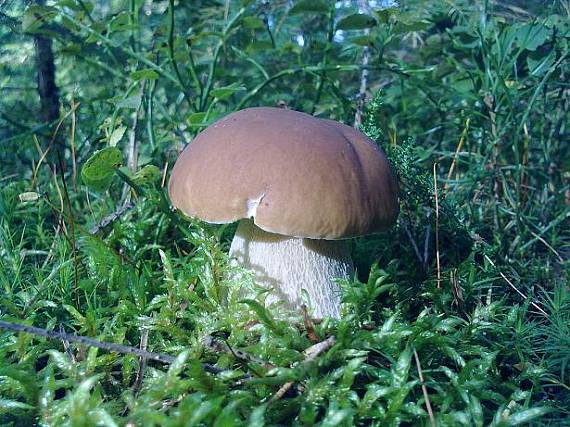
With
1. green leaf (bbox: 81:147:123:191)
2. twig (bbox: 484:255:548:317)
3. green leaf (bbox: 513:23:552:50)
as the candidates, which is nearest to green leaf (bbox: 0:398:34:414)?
green leaf (bbox: 81:147:123:191)

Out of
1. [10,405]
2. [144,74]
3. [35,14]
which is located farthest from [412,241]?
[35,14]

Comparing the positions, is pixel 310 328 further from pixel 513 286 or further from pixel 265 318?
pixel 513 286

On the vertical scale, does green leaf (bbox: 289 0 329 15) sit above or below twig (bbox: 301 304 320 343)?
above

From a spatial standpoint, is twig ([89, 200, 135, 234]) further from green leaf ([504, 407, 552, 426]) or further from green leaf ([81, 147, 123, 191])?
green leaf ([504, 407, 552, 426])

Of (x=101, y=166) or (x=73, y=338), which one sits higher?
(x=101, y=166)

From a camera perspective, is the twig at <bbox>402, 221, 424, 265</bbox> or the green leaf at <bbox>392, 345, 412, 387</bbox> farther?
the twig at <bbox>402, 221, 424, 265</bbox>

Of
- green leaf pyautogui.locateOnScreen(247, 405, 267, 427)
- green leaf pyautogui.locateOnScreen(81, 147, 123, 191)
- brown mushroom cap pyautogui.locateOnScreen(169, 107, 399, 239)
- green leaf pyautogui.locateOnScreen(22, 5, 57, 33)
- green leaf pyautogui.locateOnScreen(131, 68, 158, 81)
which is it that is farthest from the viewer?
green leaf pyautogui.locateOnScreen(22, 5, 57, 33)

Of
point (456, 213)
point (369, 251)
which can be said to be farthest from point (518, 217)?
point (369, 251)

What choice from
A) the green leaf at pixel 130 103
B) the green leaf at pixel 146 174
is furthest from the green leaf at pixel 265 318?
the green leaf at pixel 130 103
